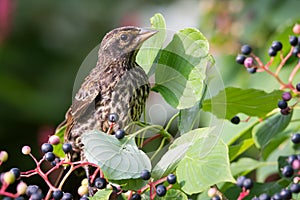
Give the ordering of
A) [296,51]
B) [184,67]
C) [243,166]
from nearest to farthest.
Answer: [184,67]
[296,51]
[243,166]

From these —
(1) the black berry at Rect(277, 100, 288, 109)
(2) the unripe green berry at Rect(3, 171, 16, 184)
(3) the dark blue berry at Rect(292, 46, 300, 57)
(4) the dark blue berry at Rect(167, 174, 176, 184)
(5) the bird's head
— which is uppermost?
(5) the bird's head

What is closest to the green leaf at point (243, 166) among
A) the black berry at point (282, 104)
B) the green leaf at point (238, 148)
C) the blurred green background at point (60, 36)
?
the green leaf at point (238, 148)

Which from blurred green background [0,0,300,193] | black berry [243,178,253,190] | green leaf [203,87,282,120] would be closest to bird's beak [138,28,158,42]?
green leaf [203,87,282,120]

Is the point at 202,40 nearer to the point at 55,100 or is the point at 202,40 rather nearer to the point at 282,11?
the point at 282,11

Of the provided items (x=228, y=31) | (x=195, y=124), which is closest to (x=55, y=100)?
(x=228, y=31)

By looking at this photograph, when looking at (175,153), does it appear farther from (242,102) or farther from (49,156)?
(242,102)

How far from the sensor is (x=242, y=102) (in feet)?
5.96

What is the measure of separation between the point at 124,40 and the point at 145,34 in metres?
0.13

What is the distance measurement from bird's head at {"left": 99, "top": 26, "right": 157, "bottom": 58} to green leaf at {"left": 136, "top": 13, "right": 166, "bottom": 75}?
17 mm

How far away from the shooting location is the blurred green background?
3.49 metres

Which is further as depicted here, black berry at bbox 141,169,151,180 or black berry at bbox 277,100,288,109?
black berry at bbox 277,100,288,109

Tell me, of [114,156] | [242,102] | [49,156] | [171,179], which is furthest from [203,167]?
[242,102]

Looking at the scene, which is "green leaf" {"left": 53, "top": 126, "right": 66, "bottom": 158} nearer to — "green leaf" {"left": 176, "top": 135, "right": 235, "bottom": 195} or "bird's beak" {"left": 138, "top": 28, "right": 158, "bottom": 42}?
"bird's beak" {"left": 138, "top": 28, "right": 158, "bottom": 42}

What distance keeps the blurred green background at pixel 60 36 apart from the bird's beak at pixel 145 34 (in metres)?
1.41
